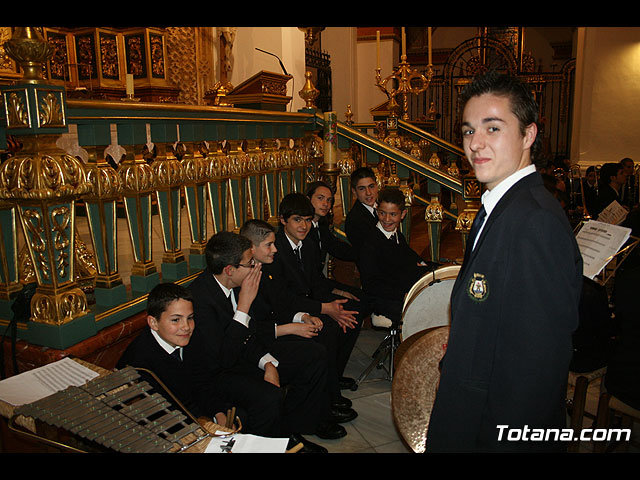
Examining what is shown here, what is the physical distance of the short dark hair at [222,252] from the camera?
3.01 meters

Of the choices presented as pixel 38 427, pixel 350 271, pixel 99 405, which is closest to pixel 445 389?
pixel 99 405

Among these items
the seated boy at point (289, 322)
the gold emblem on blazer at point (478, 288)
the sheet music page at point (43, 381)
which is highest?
the gold emblem on blazer at point (478, 288)

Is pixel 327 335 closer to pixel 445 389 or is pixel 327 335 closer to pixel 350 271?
pixel 350 271

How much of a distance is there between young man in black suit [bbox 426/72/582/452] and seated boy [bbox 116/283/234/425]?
1.40m

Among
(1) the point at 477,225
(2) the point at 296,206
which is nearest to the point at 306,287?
(2) the point at 296,206

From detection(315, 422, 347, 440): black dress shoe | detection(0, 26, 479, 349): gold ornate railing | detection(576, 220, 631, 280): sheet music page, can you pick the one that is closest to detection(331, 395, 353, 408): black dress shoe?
detection(315, 422, 347, 440): black dress shoe

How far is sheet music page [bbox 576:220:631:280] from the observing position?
3.35m

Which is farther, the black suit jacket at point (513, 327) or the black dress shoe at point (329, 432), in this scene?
the black dress shoe at point (329, 432)

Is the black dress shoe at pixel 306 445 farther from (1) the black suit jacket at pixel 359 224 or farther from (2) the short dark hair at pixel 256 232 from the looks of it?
(1) the black suit jacket at pixel 359 224

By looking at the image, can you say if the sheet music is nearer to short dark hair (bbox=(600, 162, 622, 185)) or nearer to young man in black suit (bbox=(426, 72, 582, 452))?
young man in black suit (bbox=(426, 72, 582, 452))

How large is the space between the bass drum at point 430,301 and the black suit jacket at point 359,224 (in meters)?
1.50

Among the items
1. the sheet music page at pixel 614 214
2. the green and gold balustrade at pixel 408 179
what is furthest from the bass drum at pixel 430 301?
the sheet music page at pixel 614 214

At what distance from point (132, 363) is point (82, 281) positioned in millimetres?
1286

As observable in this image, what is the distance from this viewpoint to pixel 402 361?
8.50ft
